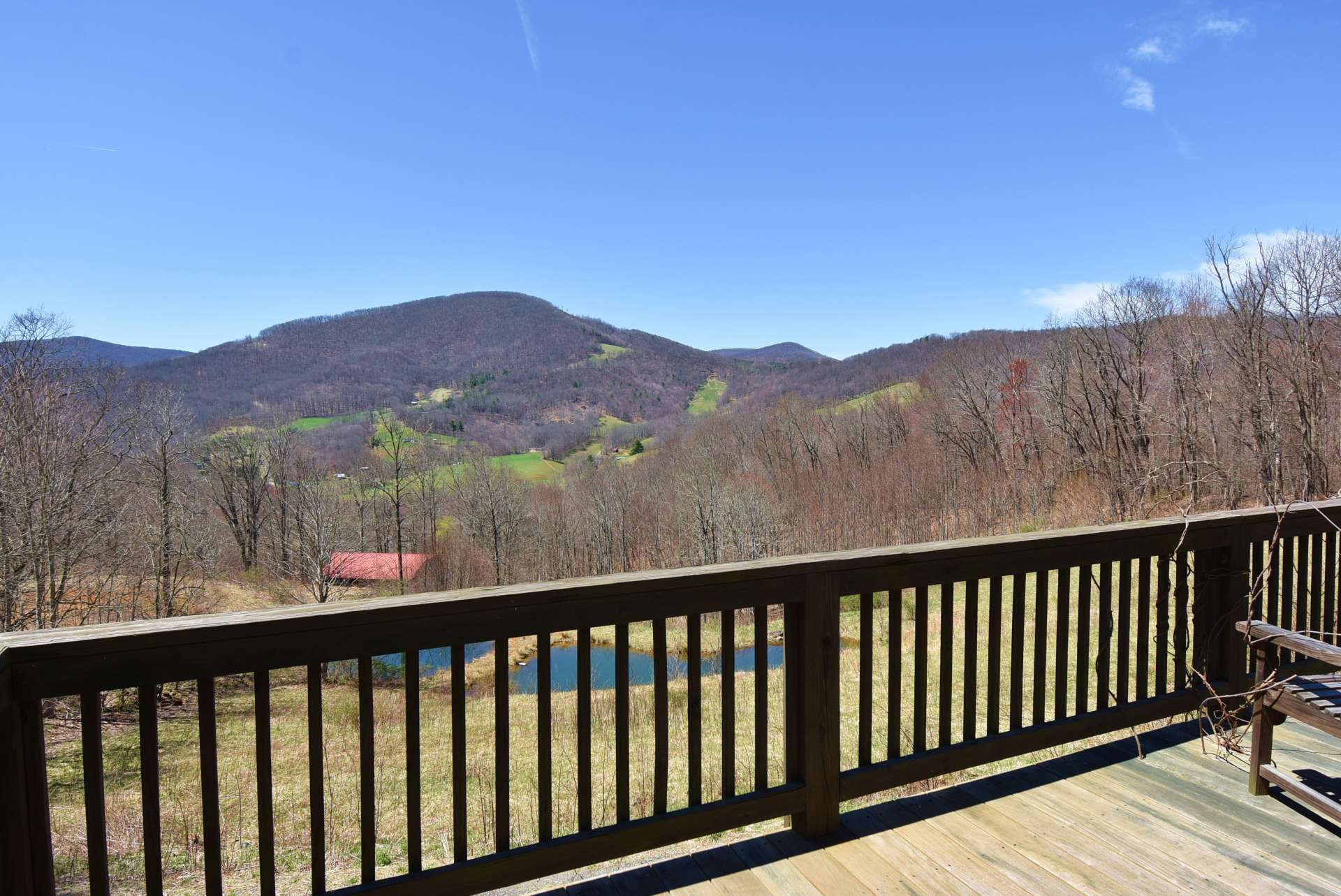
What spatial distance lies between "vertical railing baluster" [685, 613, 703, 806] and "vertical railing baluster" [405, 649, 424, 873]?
29.5 inches

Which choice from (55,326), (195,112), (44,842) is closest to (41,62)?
(55,326)

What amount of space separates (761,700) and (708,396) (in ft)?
304

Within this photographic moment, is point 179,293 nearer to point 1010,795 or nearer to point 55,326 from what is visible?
point 55,326

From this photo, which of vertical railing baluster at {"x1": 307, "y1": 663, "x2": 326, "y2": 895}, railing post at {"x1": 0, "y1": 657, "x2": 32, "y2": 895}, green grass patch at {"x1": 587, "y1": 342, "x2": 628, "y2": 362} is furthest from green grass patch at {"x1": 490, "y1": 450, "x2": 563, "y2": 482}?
railing post at {"x1": 0, "y1": 657, "x2": 32, "y2": 895}

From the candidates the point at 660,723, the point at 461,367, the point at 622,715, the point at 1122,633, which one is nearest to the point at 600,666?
the point at 1122,633

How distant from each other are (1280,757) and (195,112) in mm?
39802

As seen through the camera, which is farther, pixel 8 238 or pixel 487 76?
pixel 8 238

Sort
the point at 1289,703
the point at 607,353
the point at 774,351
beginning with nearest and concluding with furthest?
the point at 1289,703 < the point at 607,353 < the point at 774,351

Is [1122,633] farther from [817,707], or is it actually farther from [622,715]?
[622,715]

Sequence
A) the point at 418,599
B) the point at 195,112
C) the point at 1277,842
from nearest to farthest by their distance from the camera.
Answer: the point at 418,599 < the point at 1277,842 < the point at 195,112

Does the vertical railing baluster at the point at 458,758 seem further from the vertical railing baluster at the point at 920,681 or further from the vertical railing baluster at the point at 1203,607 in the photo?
the vertical railing baluster at the point at 1203,607

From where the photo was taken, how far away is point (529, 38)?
18.9 m

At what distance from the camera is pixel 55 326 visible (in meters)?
19.3

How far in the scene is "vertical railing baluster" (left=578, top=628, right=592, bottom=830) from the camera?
1931mm
